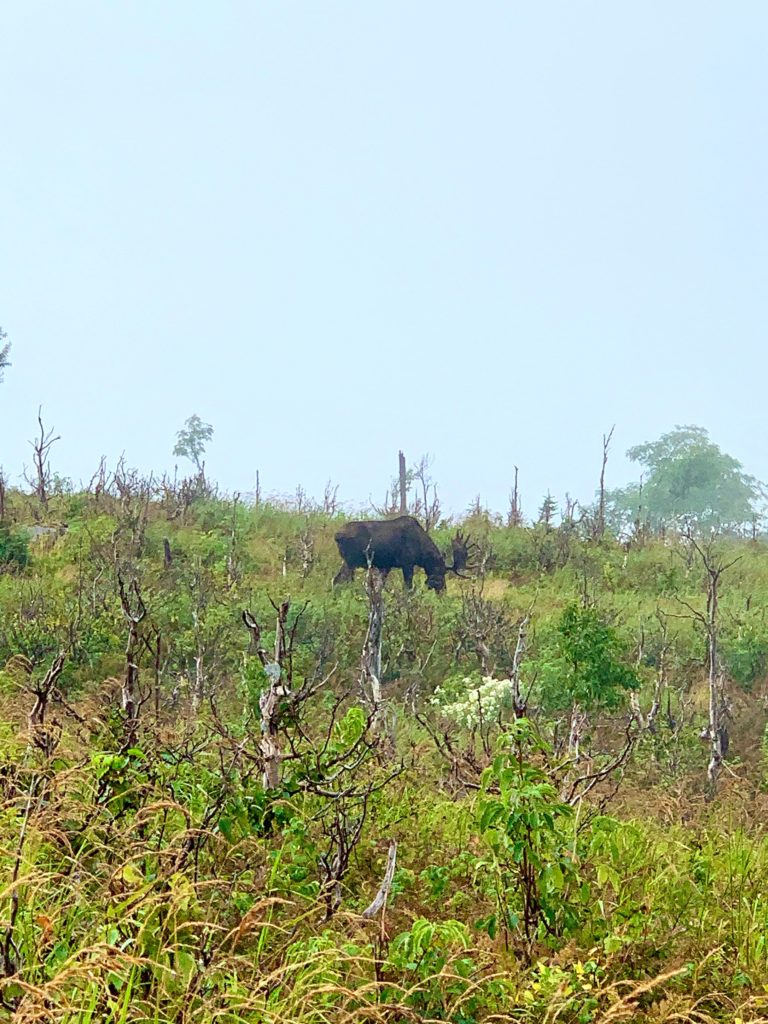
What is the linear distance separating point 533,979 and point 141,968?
5.45 ft

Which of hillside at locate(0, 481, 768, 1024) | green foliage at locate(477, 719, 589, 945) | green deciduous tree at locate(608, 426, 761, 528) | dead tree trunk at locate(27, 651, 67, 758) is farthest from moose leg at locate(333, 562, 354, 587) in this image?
green deciduous tree at locate(608, 426, 761, 528)

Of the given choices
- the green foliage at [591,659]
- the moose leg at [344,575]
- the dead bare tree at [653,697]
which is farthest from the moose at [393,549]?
the green foliage at [591,659]

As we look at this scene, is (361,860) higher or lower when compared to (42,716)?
lower

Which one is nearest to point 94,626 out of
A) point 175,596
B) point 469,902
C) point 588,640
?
point 175,596

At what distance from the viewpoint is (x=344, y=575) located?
755 inches

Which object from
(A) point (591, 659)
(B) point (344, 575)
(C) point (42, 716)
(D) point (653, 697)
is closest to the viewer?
(C) point (42, 716)

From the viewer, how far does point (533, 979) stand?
3727mm

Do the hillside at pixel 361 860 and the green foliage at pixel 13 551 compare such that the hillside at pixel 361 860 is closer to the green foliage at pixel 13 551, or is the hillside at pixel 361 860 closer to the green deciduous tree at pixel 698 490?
the green foliage at pixel 13 551

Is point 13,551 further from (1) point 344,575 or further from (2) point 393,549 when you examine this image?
(2) point 393,549

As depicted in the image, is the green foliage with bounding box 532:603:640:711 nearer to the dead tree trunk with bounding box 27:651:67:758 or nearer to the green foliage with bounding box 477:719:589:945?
the green foliage with bounding box 477:719:589:945

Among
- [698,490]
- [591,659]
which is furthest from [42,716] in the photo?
[698,490]

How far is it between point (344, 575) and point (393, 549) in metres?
1.21

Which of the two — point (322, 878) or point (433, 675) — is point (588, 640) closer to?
point (322, 878)

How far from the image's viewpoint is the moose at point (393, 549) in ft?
63.8
